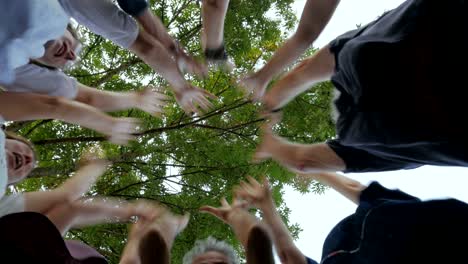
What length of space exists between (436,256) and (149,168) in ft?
10.9

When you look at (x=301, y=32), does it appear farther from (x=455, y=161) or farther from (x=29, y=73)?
(x=29, y=73)

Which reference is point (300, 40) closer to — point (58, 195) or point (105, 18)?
point (105, 18)

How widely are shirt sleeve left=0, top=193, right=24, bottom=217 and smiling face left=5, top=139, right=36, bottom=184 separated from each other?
0.13 meters

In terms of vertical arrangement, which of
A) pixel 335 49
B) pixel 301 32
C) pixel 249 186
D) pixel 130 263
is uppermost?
pixel 301 32

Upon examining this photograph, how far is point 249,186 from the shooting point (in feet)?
7.73

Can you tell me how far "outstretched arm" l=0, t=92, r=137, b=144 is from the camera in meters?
1.62

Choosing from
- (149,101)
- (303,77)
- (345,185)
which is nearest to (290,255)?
(345,185)

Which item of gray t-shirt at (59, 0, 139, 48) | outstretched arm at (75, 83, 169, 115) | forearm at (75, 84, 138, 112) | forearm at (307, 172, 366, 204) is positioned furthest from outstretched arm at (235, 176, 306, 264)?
gray t-shirt at (59, 0, 139, 48)

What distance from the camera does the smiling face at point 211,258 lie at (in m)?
1.71

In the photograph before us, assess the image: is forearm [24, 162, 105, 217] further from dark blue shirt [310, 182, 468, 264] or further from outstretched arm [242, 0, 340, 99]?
dark blue shirt [310, 182, 468, 264]

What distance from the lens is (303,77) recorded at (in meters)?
1.81

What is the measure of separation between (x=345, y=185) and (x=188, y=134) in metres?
2.41

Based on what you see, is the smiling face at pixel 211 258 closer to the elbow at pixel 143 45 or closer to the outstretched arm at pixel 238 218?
the outstretched arm at pixel 238 218

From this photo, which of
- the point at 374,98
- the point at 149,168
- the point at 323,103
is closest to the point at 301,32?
the point at 374,98
